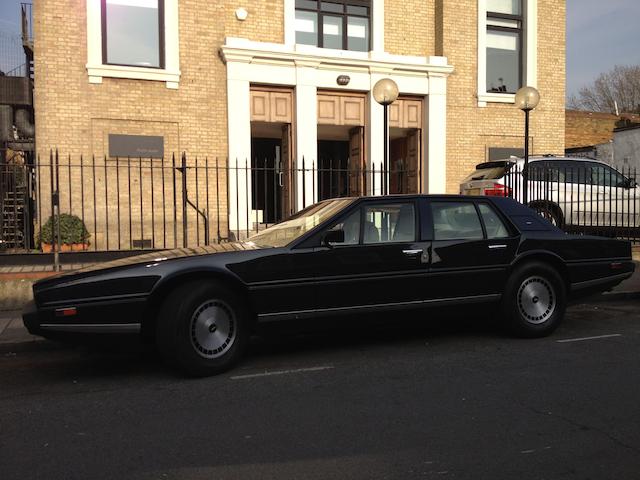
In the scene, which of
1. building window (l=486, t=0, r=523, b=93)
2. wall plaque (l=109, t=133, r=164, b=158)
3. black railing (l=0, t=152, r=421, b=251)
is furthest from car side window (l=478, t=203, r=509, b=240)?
building window (l=486, t=0, r=523, b=93)

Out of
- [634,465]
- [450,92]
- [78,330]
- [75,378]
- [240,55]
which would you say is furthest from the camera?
[450,92]

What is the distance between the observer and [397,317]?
18.6ft

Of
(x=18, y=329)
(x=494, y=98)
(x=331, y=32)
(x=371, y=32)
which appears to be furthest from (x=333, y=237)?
(x=494, y=98)

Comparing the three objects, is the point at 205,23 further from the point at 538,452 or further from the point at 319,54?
the point at 538,452

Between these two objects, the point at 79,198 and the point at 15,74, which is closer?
the point at 79,198

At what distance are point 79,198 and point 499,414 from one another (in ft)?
34.3

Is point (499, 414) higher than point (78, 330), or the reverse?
point (78, 330)

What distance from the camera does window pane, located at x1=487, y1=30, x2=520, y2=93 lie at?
15.8 meters

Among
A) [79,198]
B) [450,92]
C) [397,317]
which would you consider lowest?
[397,317]

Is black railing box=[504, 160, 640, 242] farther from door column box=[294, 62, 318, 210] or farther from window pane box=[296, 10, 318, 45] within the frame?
window pane box=[296, 10, 318, 45]

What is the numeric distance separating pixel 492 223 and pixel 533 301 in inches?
36.3

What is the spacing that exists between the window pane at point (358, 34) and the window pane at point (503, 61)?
348 centimetres

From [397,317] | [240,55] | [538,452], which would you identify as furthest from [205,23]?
[538,452]

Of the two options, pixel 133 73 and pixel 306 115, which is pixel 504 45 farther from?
pixel 133 73
